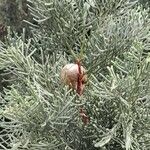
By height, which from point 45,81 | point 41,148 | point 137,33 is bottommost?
point 41,148

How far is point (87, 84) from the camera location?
47.4 inches

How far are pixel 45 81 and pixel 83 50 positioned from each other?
172 millimetres

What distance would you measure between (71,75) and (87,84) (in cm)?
7

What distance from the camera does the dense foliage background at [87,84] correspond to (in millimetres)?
1042

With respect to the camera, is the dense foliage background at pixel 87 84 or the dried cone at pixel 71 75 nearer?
the dense foliage background at pixel 87 84

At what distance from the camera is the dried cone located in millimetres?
1151

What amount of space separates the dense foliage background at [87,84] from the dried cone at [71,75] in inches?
0.9

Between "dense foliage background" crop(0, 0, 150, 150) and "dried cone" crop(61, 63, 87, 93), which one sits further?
"dried cone" crop(61, 63, 87, 93)

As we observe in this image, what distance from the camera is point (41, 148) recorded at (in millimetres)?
1112

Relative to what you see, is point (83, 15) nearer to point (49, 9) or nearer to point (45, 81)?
point (49, 9)

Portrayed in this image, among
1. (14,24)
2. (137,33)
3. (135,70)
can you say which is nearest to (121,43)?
(137,33)

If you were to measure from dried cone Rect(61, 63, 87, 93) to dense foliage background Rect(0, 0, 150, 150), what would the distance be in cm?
2

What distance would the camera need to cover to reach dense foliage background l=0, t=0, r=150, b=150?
104 centimetres

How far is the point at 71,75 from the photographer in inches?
45.5
